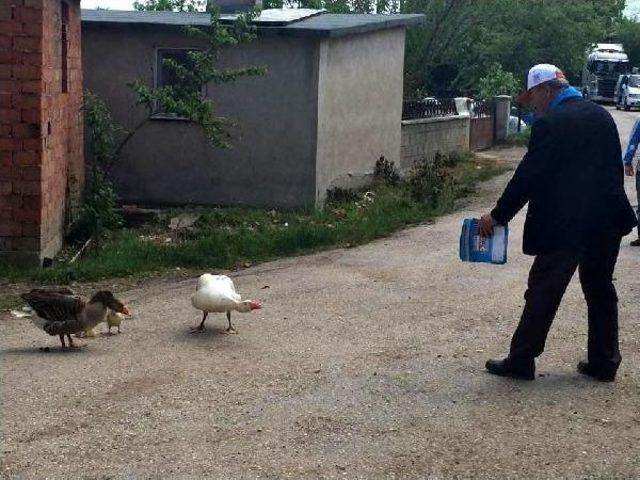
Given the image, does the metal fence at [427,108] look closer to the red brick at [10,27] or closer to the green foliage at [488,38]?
the green foliage at [488,38]

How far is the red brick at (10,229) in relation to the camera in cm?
1116

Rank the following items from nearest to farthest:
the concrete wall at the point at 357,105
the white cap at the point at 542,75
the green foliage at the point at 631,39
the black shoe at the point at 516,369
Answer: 1. the white cap at the point at 542,75
2. the black shoe at the point at 516,369
3. the concrete wall at the point at 357,105
4. the green foliage at the point at 631,39

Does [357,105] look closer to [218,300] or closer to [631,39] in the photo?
[218,300]

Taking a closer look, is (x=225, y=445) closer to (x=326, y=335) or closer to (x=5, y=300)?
(x=326, y=335)

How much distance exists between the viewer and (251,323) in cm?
903

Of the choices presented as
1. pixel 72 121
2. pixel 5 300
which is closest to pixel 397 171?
pixel 72 121

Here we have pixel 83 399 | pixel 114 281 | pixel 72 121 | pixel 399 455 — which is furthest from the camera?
pixel 72 121

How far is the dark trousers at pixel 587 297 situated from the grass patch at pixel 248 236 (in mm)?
5271

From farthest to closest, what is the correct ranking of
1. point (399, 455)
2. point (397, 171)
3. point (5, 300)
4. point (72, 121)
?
point (397, 171) < point (72, 121) < point (5, 300) < point (399, 455)

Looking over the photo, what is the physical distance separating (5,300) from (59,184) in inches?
115

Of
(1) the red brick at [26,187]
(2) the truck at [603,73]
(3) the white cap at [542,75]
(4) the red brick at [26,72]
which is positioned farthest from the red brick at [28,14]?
(2) the truck at [603,73]

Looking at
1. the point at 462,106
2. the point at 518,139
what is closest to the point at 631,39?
the point at 518,139

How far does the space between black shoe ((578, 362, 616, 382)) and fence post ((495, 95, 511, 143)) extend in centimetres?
2234

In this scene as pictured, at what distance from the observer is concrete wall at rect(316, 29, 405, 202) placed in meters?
16.5
